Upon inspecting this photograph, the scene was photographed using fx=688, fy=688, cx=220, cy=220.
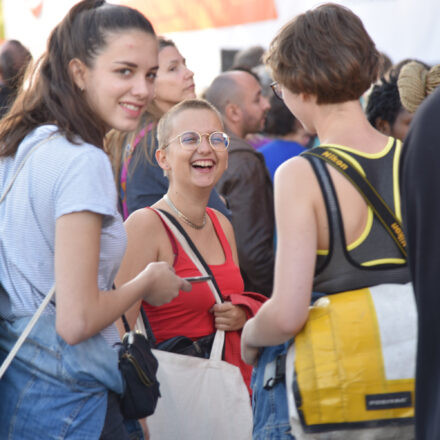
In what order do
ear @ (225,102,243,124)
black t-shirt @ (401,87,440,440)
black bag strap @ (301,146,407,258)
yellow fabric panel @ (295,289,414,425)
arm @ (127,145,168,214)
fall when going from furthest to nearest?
ear @ (225,102,243,124) < arm @ (127,145,168,214) < black bag strap @ (301,146,407,258) < yellow fabric panel @ (295,289,414,425) < black t-shirt @ (401,87,440,440)

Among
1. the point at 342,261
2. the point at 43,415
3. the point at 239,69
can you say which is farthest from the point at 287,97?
the point at 239,69

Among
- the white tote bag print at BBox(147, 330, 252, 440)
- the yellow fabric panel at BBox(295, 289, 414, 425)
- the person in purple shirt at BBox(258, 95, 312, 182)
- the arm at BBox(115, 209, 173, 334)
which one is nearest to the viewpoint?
the yellow fabric panel at BBox(295, 289, 414, 425)

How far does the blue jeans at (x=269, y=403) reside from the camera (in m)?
2.00

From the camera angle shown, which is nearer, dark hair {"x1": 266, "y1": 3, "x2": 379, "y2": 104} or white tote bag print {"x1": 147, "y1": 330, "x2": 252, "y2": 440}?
A: dark hair {"x1": 266, "y1": 3, "x2": 379, "y2": 104}

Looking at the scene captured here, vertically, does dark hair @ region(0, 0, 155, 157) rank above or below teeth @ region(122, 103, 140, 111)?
above

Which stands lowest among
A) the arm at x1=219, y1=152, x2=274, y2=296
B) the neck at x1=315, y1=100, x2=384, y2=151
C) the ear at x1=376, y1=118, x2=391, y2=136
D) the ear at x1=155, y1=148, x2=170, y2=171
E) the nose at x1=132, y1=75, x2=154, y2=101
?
the arm at x1=219, y1=152, x2=274, y2=296

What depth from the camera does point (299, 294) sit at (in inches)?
72.9

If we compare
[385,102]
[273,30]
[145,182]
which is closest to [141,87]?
[145,182]

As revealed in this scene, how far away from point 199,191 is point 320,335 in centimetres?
141

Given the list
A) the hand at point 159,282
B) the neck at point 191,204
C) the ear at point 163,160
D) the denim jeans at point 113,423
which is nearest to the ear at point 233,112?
the ear at point 163,160

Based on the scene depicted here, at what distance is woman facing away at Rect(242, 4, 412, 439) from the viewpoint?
1846mm

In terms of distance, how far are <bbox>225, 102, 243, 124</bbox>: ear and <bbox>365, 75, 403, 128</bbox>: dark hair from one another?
3.74 feet

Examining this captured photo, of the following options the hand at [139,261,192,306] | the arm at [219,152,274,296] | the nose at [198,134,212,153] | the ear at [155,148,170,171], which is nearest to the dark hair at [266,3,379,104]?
the hand at [139,261,192,306]

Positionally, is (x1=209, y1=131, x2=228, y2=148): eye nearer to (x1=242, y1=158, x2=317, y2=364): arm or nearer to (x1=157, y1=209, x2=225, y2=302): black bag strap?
(x1=157, y1=209, x2=225, y2=302): black bag strap
